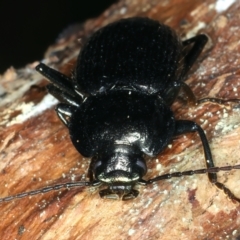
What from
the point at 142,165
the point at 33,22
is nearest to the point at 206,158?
the point at 142,165

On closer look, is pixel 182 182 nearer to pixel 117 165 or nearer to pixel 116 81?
pixel 117 165

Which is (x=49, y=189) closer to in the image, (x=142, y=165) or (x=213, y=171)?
(x=142, y=165)

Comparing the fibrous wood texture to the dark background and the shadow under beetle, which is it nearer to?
the shadow under beetle

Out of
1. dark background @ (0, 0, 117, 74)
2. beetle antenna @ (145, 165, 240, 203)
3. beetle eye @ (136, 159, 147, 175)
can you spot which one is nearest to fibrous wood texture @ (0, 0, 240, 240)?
beetle antenna @ (145, 165, 240, 203)

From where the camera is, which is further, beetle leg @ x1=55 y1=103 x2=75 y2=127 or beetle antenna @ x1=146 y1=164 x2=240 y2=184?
beetle leg @ x1=55 y1=103 x2=75 y2=127

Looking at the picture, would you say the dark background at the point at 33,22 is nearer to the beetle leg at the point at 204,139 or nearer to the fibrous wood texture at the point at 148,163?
the fibrous wood texture at the point at 148,163

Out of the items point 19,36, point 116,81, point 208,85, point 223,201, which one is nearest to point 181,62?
point 208,85

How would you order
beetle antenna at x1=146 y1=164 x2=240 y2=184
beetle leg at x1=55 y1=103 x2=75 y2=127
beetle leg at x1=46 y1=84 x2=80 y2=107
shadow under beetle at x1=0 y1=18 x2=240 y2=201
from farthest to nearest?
beetle leg at x1=46 y1=84 x2=80 y2=107 → beetle leg at x1=55 y1=103 x2=75 y2=127 → shadow under beetle at x1=0 y1=18 x2=240 y2=201 → beetle antenna at x1=146 y1=164 x2=240 y2=184
